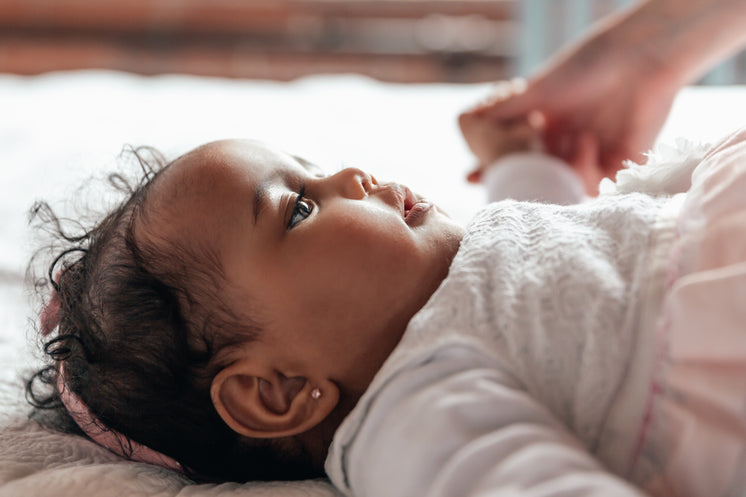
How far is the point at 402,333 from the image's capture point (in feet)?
2.06

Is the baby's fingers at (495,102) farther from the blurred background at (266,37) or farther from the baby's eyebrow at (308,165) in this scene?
the blurred background at (266,37)

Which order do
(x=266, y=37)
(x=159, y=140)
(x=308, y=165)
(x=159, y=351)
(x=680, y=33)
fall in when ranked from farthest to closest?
(x=266, y=37) → (x=159, y=140) → (x=680, y=33) → (x=308, y=165) → (x=159, y=351)

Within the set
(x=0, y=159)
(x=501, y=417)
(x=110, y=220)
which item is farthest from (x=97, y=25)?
(x=501, y=417)

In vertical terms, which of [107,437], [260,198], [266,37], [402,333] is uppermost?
[266,37]

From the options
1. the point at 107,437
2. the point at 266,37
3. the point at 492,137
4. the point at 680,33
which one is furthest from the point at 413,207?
the point at 266,37

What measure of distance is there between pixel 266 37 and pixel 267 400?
6.62 feet

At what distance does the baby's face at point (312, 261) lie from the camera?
Result: 2.01 feet

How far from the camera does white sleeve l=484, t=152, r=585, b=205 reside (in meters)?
1.02

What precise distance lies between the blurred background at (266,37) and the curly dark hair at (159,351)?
6.08 feet

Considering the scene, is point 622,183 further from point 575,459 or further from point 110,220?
point 110,220

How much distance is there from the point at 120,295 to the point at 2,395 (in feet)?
0.63

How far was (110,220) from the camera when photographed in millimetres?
689

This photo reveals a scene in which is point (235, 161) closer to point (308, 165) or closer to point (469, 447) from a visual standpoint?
point (308, 165)

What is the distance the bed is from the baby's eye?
15 centimetres
